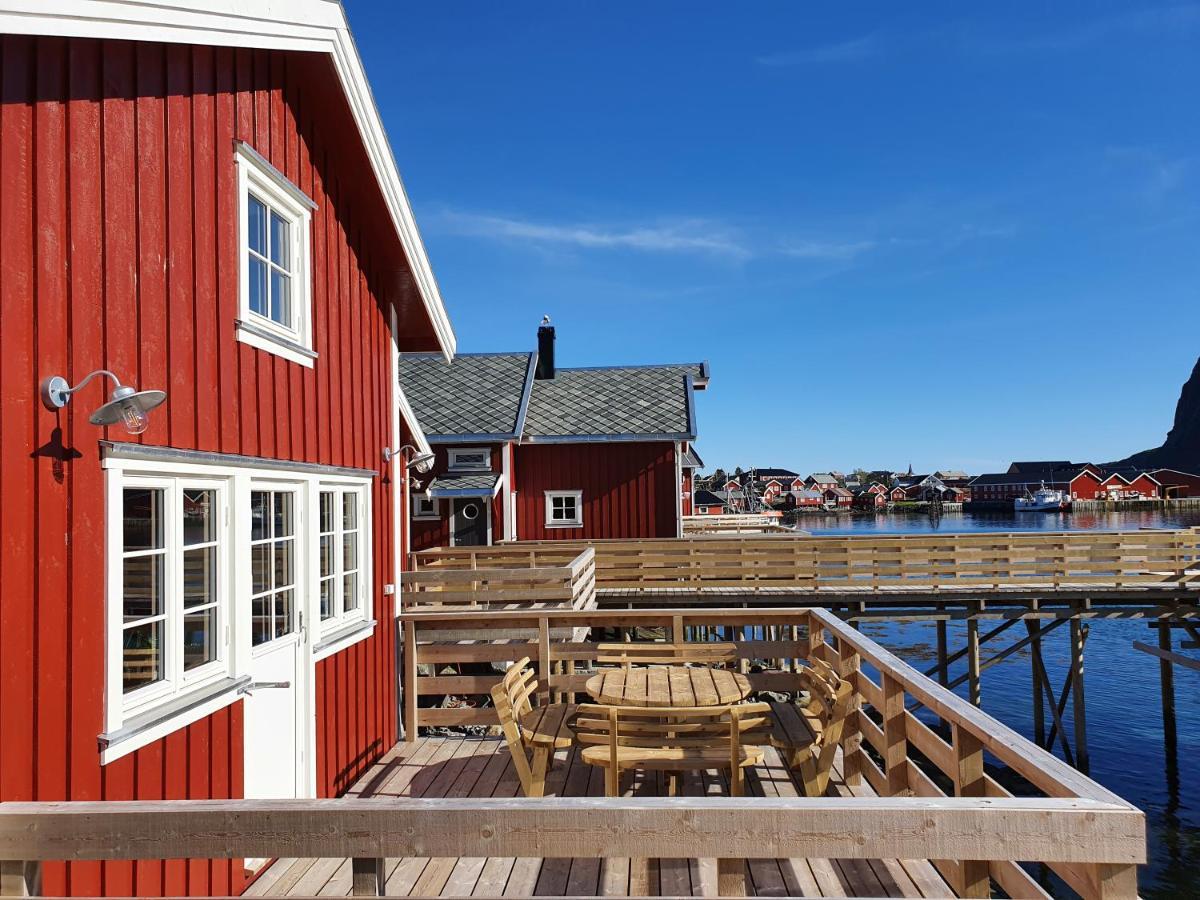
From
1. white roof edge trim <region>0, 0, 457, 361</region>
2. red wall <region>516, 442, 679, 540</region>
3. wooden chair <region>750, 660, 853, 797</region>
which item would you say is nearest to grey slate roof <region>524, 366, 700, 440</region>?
red wall <region>516, 442, 679, 540</region>

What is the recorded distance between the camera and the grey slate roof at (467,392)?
19797mm

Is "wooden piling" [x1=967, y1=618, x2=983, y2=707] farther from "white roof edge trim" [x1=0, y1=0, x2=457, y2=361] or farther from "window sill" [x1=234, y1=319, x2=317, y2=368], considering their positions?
"window sill" [x1=234, y1=319, x2=317, y2=368]

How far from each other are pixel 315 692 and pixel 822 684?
340cm

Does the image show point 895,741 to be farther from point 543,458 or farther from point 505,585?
point 543,458

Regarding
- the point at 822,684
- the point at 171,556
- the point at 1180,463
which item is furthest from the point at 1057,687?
the point at 1180,463

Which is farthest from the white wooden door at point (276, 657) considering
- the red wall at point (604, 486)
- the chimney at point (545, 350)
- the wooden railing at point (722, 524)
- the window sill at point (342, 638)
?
the wooden railing at point (722, 524)

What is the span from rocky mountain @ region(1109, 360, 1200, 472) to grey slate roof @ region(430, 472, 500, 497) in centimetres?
16287

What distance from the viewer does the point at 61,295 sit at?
11.5 feet

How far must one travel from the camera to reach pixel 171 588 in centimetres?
417

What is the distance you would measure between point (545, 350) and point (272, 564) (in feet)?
62.5

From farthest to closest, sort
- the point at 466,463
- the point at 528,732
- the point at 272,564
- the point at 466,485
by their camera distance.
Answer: the point at 466,463 < the point at 466,485 < the point at 272,564 < the point at 528,732

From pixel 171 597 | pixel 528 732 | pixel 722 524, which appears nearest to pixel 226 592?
pixel 171 597

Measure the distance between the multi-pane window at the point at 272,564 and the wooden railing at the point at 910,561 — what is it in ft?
33.9

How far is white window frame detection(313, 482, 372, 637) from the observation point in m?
A: 6.12
